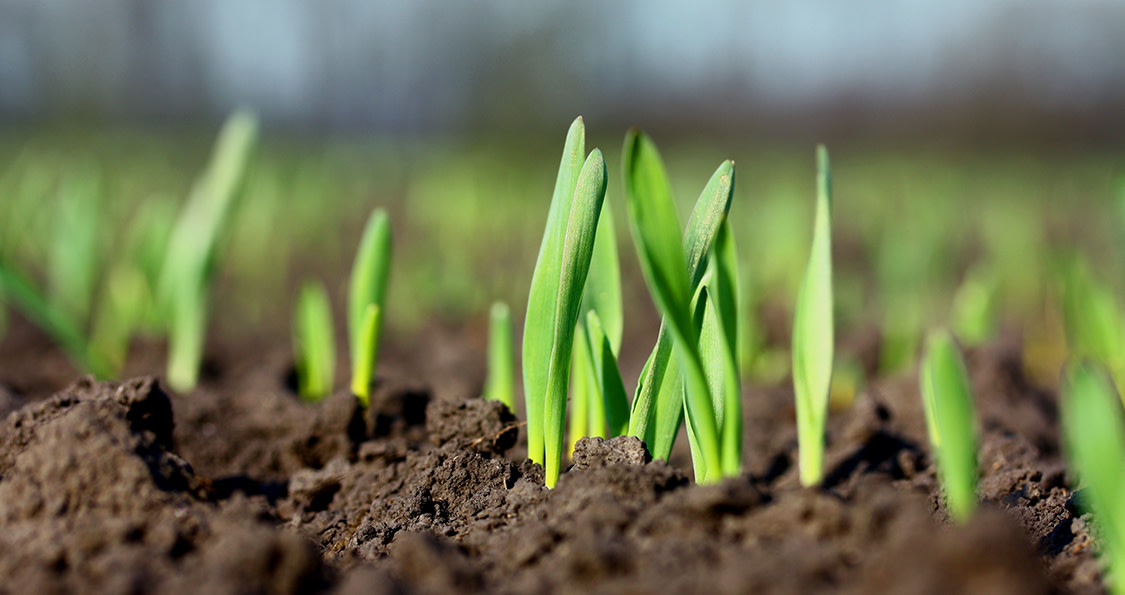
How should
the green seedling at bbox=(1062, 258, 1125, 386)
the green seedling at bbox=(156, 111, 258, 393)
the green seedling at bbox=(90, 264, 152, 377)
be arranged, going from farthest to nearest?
the green seedling at bbox=(90, 264, 152, 377)
the green seedling at bbox=(156, 111, 258, 393)
the green seedling at bbox=(1062, 258, 1125, 386)

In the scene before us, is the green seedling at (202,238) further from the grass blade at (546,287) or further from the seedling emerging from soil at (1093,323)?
the seedling emerging from soil at (1093,323)

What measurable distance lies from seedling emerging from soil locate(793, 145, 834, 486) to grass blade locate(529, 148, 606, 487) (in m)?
0.25

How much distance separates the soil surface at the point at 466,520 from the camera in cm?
66

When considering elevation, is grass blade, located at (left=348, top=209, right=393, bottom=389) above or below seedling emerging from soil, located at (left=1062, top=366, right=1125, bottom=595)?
above

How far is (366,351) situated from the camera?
132 centimetres

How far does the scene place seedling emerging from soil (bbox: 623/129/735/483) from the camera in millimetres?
782

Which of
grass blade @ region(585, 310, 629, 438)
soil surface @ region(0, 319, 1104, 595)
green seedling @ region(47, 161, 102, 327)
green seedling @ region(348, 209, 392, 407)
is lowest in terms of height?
soil surface @ region(0, 319, 1104, 595)

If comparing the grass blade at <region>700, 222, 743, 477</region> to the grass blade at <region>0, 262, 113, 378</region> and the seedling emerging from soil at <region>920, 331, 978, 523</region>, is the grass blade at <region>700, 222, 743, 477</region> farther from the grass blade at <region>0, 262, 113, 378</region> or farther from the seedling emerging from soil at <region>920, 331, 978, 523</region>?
the grass blade at <region>0, 262, 113, 378</region>

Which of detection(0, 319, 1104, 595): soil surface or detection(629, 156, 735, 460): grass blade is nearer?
detection(0, 319, 1104, 595): soil surface

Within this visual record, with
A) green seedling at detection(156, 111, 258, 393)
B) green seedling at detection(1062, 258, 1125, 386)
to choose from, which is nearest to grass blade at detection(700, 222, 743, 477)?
green seedling at detection(1062, 258, 1125, 386)

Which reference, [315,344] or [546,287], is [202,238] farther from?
[546,287]

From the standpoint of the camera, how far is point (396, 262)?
408cm

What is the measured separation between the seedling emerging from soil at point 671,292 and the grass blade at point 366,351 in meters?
0.49

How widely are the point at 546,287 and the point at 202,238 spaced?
1.03m
